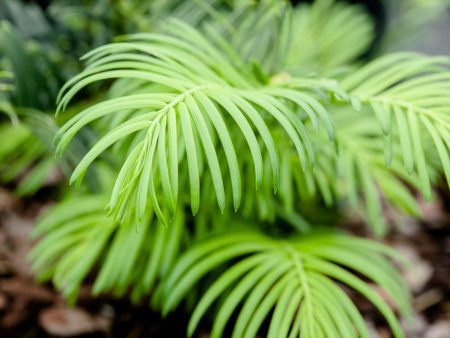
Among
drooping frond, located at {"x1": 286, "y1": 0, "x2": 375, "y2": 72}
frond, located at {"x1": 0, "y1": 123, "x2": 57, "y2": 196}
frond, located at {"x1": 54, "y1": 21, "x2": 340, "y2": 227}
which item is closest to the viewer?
frond, located at {"x1": 54, "y1": 21, "x2": 340, "y2": 227}

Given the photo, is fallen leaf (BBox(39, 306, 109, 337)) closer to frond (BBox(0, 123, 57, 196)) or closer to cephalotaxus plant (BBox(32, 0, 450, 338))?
cephalotaxus plant (BBox(32, 0, 450, 338))

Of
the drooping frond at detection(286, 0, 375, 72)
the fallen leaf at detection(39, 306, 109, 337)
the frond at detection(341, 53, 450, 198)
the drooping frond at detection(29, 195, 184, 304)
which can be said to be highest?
the drooping frond at detection(286, 0, 375, 72)

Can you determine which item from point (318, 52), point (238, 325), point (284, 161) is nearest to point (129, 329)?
point (238, 325)

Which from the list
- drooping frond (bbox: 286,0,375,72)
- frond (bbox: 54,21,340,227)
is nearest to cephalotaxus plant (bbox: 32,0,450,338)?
frond (bbox: 54,21,340,227)

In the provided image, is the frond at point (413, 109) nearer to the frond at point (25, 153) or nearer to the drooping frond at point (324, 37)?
the drooping frond at point (324, 37)

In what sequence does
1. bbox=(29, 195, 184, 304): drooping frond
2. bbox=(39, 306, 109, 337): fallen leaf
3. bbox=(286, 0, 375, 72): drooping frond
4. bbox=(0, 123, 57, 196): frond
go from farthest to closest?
bbox=(286, 0, 375, 72): drooping frond → bbox=(0, 123, 57, 196): frond → bbox=(39, 306, 109, 337): fallen leaf → bbox=(29, 195, 184, 304): drooping frond

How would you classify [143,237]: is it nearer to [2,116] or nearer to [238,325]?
[238,325]
